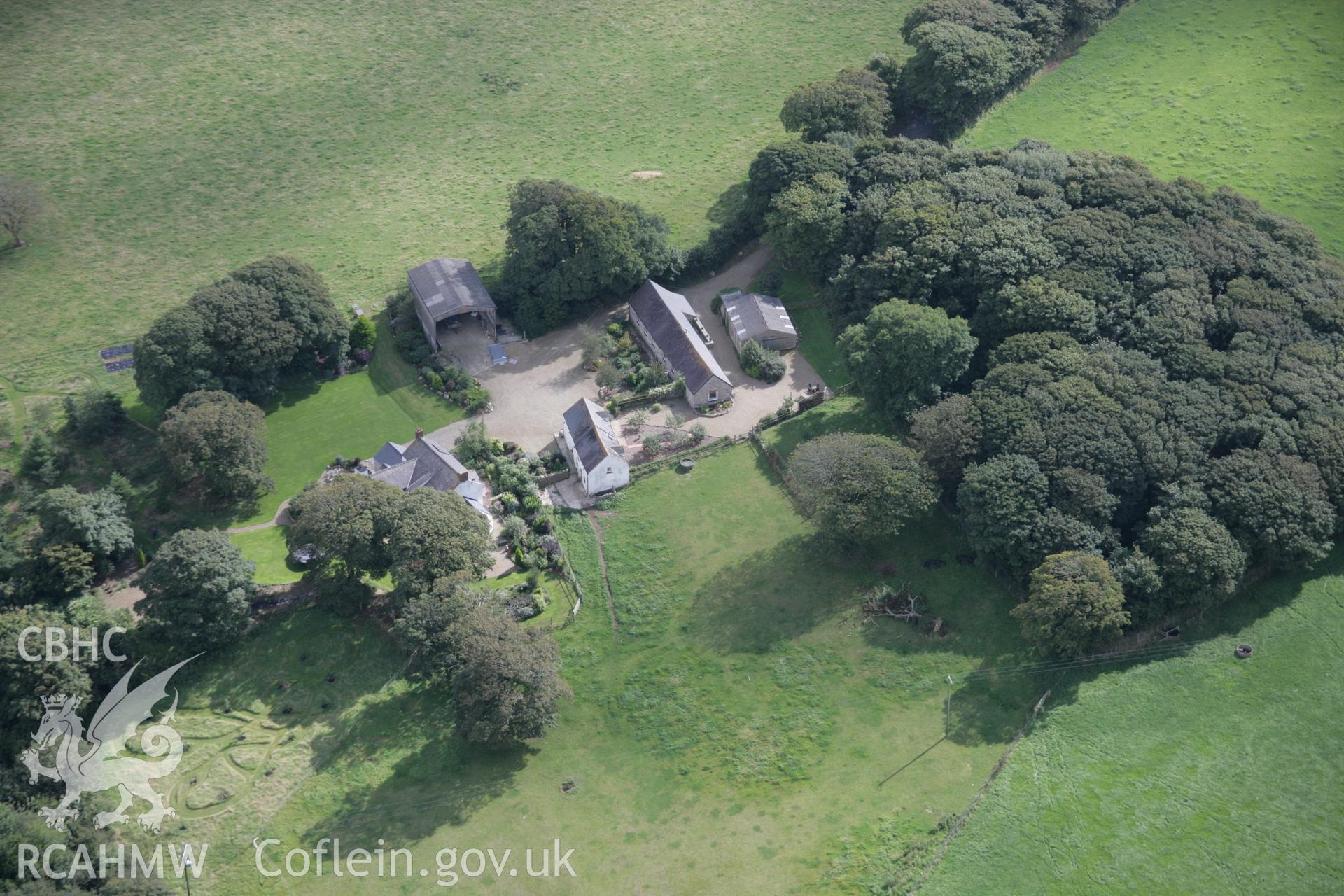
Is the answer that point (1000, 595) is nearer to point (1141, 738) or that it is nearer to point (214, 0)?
point (1141, 738)

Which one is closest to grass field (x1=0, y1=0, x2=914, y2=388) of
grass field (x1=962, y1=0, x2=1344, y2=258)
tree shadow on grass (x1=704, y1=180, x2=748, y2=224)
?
tree shadow on grass (x1=704, y1=180, x2=748, y2=224)

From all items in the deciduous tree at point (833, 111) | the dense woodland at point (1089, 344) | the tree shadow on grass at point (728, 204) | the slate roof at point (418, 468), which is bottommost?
the slate roof at point (418, 468)

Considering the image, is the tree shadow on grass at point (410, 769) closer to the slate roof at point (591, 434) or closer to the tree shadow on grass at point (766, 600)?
the tree shadow on grass at point (766, 600)

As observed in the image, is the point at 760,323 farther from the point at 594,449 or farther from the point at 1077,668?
the point at 1077,668

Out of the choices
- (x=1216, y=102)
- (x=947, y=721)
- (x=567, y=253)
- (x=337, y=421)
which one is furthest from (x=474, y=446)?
(x=1216, y=102)

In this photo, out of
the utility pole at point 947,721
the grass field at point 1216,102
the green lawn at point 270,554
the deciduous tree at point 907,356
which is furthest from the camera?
the grass field at point 1216,102

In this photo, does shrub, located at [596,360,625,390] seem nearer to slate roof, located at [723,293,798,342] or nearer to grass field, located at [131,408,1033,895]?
slate roof, located at [723,293,798,342]

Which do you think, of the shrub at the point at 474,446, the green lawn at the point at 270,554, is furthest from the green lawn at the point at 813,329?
the green lawn at the point at 270,554
